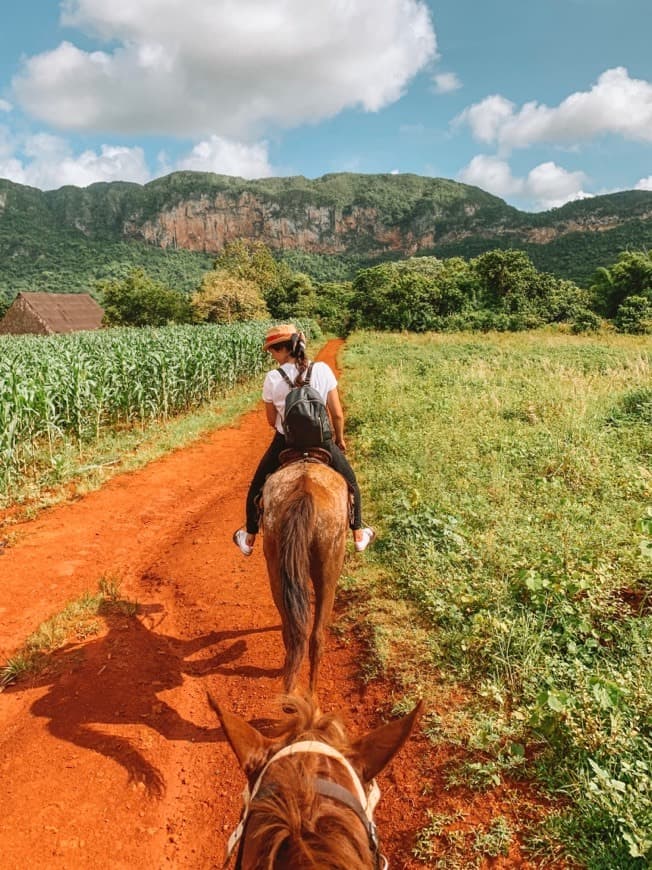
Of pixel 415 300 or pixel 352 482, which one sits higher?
pixel 415 300

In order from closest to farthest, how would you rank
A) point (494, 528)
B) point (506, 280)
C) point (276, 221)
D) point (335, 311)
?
point (494, 528) → point (506, 280) → point (335, 311) → point (276, 221)

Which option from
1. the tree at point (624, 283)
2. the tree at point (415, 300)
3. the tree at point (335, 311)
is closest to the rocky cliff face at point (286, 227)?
the tree at point (335, 311)

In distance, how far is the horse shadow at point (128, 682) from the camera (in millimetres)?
3330

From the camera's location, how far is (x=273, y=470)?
13.8 feet

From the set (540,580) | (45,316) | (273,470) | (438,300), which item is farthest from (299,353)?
(45,316)

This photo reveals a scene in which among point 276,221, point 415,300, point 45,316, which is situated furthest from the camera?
point 276,221

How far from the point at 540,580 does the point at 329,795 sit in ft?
10.2

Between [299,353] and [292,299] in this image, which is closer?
[299,353]

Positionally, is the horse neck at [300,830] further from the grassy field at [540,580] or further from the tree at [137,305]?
the tree at [137,305]

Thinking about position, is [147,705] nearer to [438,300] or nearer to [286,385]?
[286,385]

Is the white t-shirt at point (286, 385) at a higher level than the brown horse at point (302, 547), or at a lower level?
higher

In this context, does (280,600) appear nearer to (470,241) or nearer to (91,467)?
(91,467)

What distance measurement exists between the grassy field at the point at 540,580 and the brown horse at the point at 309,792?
60.4 inches

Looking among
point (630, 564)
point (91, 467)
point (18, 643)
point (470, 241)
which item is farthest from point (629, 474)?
point (470, 241)
